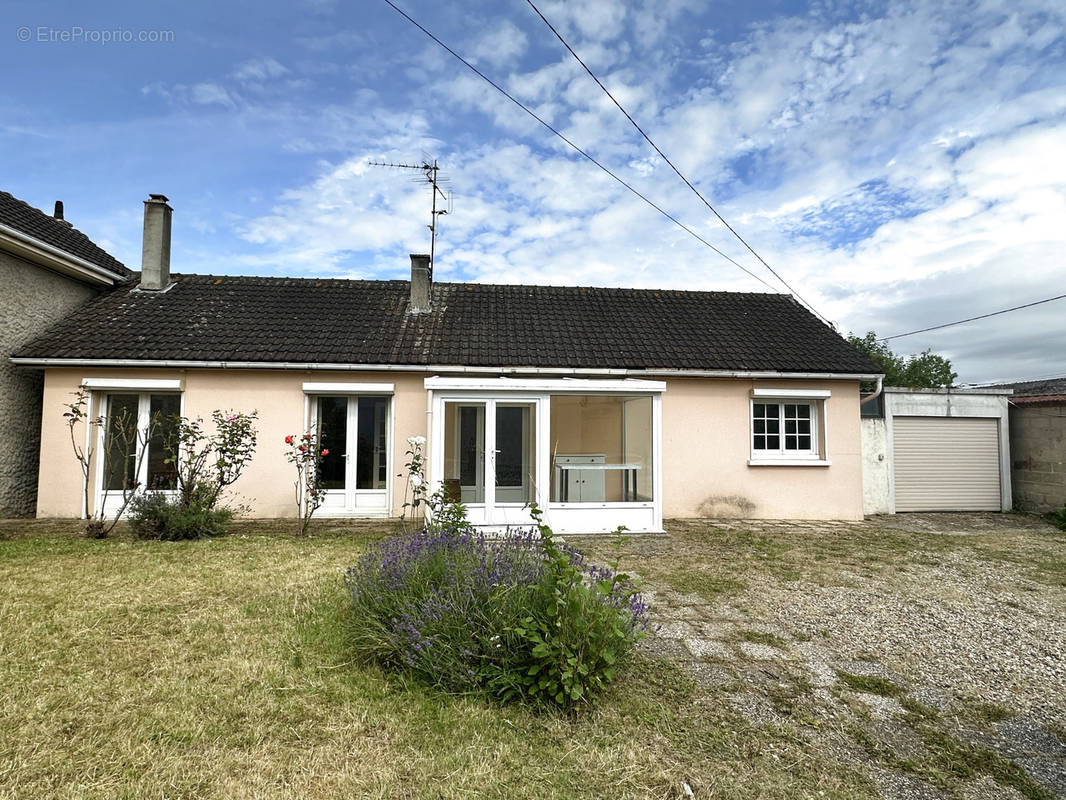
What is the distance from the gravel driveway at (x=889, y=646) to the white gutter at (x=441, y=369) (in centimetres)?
352

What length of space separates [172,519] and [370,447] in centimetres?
333

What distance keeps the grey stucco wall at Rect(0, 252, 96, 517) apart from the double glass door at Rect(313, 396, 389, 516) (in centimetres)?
447

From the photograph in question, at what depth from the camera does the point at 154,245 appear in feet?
38.2

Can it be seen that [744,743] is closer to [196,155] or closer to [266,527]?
[266,527]

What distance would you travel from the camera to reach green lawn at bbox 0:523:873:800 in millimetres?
2453

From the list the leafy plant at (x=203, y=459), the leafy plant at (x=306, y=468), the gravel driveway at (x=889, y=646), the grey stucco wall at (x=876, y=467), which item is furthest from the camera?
the grey stucco wall at (x=876, y=467)

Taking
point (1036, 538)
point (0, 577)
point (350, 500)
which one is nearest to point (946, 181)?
point (1036, 538)

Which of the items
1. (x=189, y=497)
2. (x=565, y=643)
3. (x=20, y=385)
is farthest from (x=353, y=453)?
(x=565, y=643)

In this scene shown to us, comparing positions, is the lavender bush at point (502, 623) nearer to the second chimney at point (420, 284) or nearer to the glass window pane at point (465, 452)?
the glass window pane at point (465, 452)

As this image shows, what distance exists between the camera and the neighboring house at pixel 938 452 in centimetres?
1182

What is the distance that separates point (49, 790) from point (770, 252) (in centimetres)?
1470

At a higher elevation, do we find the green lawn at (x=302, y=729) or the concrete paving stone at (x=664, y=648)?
the green lawn at (x=302, y=729)

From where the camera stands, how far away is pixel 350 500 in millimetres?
10094

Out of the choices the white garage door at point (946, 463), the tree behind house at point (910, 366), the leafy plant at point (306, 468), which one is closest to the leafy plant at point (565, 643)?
the leafy plant at point (306, 468)
